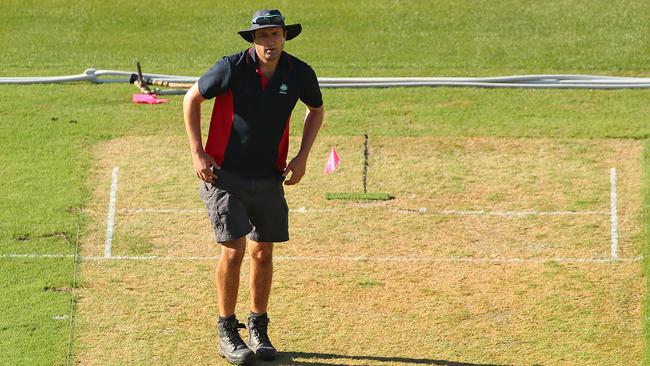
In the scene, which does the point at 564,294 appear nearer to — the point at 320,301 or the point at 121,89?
the point at 320,301

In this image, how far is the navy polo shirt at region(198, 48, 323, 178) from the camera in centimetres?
907

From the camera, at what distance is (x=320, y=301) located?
1051 centimetres

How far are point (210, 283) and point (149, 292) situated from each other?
1.62 feet

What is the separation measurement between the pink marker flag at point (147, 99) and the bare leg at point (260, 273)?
5.69 meters

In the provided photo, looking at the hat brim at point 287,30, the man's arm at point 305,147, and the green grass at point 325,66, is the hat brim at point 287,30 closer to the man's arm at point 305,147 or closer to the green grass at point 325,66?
the man's arm at point 305,147

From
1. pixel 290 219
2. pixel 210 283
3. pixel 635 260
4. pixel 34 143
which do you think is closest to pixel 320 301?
pixel 210 283

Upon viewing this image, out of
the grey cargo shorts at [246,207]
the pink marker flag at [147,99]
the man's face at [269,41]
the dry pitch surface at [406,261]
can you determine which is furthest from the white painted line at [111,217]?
the man's face at [269,41]

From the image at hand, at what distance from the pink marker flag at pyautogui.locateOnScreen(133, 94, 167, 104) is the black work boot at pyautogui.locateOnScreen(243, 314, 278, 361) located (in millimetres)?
5726

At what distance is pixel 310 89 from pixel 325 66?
6768mm

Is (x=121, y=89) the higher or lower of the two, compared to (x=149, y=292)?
higher

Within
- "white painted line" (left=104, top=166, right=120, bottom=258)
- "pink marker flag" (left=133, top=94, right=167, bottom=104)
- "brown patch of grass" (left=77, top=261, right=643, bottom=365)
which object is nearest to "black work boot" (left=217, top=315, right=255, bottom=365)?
"brown patch of grass" (left=77, top=261, right=643, bottom=365)

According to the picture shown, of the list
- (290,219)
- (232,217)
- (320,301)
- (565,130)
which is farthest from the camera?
(565,130)

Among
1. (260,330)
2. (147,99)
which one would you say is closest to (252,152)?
(260,330)

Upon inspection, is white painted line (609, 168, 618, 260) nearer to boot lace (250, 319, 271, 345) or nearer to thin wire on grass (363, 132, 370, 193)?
thin wire on grass (363, 132, 370, 193)
